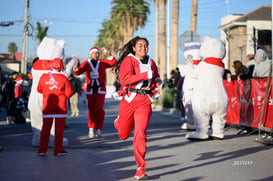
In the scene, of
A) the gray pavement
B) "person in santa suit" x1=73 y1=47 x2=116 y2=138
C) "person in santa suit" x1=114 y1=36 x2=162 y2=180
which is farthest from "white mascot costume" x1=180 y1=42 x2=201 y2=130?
"person in santa suit" x1=114 y1=36 x2=162 y2=180

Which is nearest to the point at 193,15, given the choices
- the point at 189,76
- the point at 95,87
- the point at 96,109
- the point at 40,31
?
the point at 189,76

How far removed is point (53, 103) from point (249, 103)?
564cm

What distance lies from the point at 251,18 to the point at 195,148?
40209 millimetres

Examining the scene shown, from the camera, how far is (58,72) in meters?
8.71

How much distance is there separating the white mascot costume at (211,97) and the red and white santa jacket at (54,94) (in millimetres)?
3239

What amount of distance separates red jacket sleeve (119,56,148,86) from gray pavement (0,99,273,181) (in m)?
1.27

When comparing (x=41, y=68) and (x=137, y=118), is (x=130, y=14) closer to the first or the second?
(x=41, y=68)

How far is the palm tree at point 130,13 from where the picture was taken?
54.1 m

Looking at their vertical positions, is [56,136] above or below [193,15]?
below

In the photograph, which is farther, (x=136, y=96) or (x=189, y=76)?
(x=189, y=76)

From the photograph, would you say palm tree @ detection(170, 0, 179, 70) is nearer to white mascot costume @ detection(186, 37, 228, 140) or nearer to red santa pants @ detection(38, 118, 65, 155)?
white mascot costume @ detection(186, 37, 228, 140)

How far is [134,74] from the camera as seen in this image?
21.8 feet

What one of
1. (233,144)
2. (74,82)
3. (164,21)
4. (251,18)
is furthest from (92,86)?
(251,18)

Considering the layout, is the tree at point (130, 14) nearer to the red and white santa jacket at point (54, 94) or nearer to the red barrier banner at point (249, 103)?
the red barrier banner at point (249, 103)
